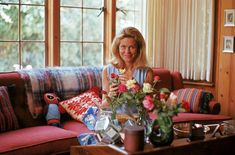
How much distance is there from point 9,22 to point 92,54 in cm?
104

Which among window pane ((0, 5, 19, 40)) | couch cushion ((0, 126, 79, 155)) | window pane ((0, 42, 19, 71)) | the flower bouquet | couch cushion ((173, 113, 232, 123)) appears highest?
window pane ((0, 5, 19, 40))

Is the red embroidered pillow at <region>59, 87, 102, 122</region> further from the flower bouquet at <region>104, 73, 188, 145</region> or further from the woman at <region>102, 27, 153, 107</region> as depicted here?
the flower bouquet at <region>104, 73, 188, 145</region>

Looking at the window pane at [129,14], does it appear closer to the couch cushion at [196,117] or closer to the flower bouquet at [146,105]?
the couch cushion at [196,117]

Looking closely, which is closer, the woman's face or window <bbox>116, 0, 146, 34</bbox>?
the woman's face

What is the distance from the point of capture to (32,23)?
4148mm

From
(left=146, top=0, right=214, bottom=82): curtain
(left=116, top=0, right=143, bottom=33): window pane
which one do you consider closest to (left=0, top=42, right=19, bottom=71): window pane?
(left=116, top=0, right=143, bottom=33): window pane

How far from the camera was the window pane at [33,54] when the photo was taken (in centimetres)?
412

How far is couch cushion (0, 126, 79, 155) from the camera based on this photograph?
2.81 meters

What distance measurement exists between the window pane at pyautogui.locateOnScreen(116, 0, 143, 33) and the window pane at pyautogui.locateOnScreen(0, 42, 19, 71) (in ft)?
4.30

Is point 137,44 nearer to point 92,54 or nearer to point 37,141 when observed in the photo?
point 37,141

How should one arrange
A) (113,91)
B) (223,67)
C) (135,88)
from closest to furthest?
(135,88)
(113,91)
(223,67)

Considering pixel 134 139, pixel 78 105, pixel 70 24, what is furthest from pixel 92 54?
pixel 134 139

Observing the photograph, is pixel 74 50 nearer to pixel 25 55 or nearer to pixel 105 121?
pixel 25 55

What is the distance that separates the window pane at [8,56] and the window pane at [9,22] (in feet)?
0.24
